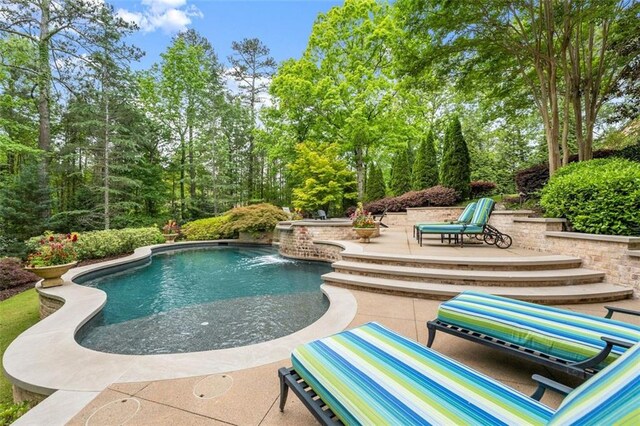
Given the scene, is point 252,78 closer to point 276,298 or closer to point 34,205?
point 34,205

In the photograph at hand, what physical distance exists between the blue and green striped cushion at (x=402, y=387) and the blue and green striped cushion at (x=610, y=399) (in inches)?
8.6

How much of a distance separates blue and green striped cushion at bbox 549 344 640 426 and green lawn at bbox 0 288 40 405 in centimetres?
476

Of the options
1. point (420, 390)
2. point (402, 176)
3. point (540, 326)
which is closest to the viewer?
point (420, 390)

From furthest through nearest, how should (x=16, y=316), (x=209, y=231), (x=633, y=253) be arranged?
(x=209, y=231), (x=16, y=316), (x=633, y=253)

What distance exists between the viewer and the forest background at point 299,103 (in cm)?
721

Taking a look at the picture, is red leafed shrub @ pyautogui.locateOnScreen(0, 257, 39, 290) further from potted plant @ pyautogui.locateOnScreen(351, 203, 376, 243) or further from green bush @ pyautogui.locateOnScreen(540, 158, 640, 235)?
green bush @ pyautogui.locateOnScreen(540, 158, 640, 235)

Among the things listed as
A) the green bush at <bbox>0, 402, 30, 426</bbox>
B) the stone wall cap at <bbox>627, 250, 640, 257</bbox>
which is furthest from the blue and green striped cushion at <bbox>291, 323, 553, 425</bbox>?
the stone wall cap at <bbox>627, 250, 640, 257</bbox>

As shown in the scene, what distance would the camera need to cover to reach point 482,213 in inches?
247

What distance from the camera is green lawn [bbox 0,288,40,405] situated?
3.87 m

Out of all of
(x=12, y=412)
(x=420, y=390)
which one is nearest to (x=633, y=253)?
(x=420, y=390)

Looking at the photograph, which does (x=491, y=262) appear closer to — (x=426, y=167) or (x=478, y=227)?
(x=478, y=227)

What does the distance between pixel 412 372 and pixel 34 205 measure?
15759 mm

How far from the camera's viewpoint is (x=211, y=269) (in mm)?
7855

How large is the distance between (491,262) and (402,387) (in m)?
4.03
